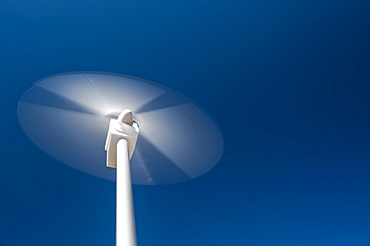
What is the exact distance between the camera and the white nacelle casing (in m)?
2.04

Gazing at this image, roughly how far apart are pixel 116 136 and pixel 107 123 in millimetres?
352

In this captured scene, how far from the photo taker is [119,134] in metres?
2.03

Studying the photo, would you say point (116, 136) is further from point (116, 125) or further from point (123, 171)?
point (123, 171)

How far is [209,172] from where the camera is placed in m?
2.83

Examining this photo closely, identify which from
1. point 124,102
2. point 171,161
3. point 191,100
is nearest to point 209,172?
point 171,161

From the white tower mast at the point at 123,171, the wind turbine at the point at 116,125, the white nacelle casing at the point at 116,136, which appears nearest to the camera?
the white tower mast at the point at 123,171

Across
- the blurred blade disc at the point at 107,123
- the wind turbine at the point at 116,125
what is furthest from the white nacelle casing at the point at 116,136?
the blurred blade disc at the point at 107,123

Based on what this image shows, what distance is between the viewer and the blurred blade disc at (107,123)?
2.26m

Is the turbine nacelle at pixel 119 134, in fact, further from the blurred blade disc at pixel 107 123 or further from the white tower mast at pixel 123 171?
the blurred blade disc at pixel 107 123

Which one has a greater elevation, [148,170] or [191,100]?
[191,100]

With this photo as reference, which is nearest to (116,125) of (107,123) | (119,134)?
(119,134)

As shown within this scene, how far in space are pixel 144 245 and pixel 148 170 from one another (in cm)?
70

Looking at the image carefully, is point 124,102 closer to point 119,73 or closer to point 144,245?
point 119,73

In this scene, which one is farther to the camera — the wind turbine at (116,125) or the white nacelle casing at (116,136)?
the wind turbine at (116,125)
